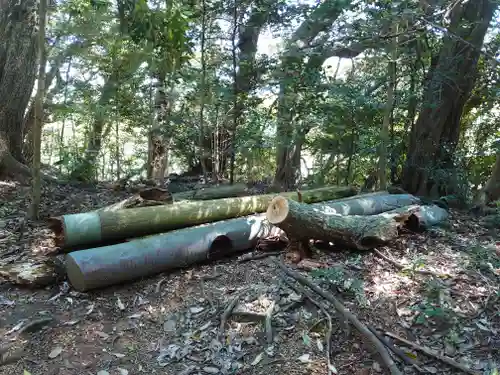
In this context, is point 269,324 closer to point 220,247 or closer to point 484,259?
point 220,247

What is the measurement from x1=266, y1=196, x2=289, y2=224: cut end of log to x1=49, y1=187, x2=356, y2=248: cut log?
130cm

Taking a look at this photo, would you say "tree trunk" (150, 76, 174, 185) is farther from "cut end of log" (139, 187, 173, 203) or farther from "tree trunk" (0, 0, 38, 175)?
"cut end of log" (139, 187, 173, 203)

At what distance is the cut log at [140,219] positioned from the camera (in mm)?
4262

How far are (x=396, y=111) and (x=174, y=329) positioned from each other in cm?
702

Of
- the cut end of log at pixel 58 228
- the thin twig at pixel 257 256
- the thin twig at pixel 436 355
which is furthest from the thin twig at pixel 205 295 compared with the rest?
the cut end of log at pixel 58 228

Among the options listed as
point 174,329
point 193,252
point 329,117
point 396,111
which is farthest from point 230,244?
point 396,111

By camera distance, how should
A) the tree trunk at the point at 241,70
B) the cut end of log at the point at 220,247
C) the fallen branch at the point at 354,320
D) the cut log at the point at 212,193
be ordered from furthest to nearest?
1. the tree trunk at the point at 241,70
2. the cut log at the point at 212,193
3. the cut end of log at the point at 220,247
4. the fallen branch at the point at 354,320

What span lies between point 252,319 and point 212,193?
11.9ft

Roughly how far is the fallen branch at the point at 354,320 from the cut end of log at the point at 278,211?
500 millimetres

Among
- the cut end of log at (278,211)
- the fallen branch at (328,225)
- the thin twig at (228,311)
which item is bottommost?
the thin twig at (228,311)

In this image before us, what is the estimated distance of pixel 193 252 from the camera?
4.29m

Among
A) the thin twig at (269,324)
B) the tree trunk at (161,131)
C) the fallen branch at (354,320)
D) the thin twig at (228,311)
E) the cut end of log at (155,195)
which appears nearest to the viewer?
the fallen branch at (354,320)

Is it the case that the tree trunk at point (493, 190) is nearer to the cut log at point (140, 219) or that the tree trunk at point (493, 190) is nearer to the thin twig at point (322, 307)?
the cut log at point (140, 219)

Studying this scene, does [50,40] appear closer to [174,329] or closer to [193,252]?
[193,252]
